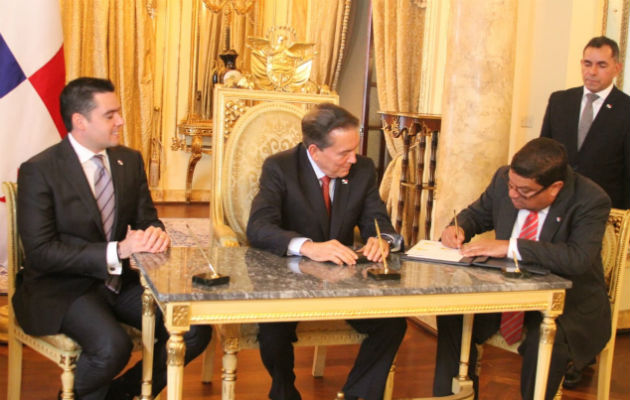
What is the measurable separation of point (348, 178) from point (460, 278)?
2.77ft

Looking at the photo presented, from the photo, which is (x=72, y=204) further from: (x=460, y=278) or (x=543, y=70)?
(x=543, y=70)

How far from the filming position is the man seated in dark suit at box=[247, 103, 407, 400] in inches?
109

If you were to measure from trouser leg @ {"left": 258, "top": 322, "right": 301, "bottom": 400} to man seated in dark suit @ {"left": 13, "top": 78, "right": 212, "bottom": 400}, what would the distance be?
0.22 meters

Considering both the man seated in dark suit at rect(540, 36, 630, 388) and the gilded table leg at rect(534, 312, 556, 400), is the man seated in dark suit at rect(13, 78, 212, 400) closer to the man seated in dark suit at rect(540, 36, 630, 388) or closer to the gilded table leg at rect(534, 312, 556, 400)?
the gilded table leg at rect(534, 312, 556, 400)

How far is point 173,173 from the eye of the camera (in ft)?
30.1

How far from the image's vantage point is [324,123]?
2.98 m

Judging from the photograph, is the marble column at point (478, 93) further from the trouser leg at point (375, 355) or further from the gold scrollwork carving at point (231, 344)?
the gold scrollwork carving at point (231, 344)

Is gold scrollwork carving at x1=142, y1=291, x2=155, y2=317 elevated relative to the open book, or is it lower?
lower

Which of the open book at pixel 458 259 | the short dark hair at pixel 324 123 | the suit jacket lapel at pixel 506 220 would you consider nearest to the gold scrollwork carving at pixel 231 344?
the open book at pixel 458 259

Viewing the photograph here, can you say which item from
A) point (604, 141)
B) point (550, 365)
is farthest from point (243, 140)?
point (604, 141)

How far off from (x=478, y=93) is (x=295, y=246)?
2.00m

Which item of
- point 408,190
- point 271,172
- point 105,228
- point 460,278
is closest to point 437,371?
point 460,278

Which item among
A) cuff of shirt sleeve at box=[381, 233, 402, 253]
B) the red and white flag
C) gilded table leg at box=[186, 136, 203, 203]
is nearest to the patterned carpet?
the red and white flag

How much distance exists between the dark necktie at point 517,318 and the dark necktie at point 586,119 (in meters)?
1.36
